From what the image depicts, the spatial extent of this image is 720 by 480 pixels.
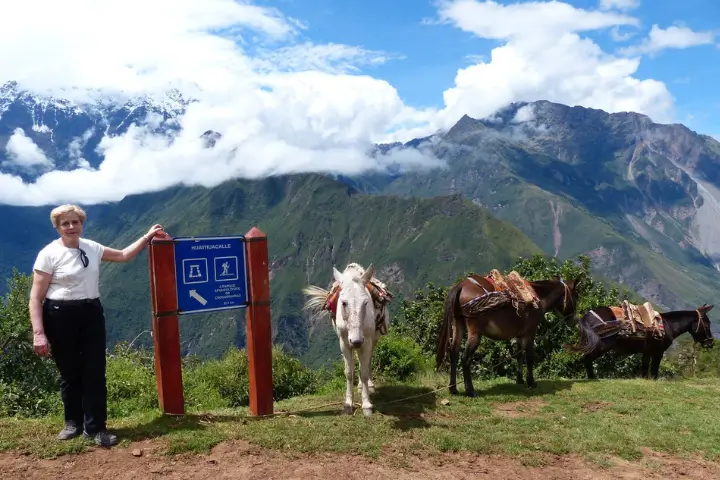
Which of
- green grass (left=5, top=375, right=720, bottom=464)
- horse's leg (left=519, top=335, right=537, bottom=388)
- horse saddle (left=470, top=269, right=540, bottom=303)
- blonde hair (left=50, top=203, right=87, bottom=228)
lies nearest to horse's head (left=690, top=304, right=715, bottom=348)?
green grass (left=5, top=375, right=720, bottom=464)

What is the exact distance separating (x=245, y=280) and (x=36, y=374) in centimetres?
696

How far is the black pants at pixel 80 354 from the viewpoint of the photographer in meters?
6.19

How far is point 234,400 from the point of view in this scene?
41.7 feet

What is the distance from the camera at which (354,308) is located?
7.71m

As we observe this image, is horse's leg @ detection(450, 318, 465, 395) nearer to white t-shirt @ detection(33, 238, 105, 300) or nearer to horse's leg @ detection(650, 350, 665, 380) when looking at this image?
horse's leg @ detection(650, 350, 665, 380)

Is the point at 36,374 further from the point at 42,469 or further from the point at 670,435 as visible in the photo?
the point at 670,435

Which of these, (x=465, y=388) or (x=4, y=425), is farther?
(x=465, y=388)

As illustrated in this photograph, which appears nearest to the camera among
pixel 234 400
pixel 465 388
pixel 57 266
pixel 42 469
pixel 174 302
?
pixel 42 469

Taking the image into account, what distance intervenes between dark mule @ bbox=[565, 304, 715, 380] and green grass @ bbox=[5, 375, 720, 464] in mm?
2567

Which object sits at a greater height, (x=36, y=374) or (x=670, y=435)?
(x=36, y=374)

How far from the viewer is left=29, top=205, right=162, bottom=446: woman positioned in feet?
20.0

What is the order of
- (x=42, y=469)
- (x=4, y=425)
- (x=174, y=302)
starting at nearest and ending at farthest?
(x=42, y=469), (x=4, y=425), (x=174, y=302)

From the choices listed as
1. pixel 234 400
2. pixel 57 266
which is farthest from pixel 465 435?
pixel 234 400

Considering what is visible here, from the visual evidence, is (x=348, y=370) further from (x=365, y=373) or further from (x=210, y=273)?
(x=210, y=273)
